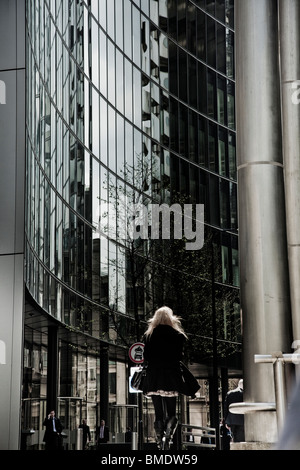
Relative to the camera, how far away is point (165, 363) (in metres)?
7.84

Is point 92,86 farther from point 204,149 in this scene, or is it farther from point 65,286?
point 204,149

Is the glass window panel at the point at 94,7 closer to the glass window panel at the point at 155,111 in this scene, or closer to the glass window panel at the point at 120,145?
the glass window panel at the point at 120,145

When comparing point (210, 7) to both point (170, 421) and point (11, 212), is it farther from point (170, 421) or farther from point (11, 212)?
point (170, 421)

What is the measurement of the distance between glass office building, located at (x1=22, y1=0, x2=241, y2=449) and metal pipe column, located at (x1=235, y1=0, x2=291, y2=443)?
18.0 m

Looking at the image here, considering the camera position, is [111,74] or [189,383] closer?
[189,383]

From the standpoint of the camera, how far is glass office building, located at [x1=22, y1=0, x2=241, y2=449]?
29.0 metres

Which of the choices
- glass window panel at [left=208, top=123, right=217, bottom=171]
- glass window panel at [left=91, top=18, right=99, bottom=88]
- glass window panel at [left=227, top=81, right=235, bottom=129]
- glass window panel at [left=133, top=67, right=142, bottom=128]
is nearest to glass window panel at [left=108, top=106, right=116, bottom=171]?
glass window panel at [left=91, top=18, right=99, bottom=88]

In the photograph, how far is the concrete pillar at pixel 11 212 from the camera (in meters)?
14.8

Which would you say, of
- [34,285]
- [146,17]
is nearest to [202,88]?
[146,17]

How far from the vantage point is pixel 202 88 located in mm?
50344

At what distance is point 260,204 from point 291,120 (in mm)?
679

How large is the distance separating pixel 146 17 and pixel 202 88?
10023mm

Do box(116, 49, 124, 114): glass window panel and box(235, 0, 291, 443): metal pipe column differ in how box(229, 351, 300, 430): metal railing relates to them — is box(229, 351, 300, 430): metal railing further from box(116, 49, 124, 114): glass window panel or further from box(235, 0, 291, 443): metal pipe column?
box(116, 49, 124, 114): glass window panel

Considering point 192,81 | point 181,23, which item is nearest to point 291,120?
point 181,23
